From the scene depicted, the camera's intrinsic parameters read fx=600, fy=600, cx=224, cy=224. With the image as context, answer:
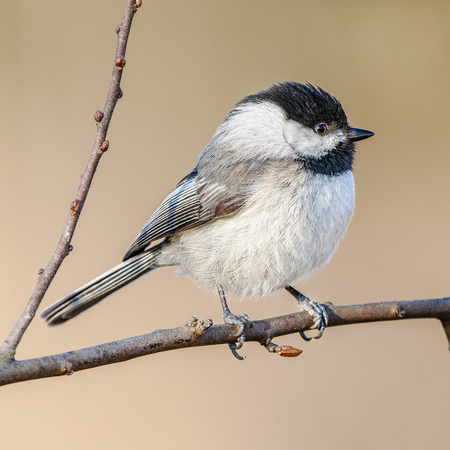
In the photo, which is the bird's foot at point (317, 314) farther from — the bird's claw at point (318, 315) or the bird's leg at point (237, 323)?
the bird's leg at point (237, 323)

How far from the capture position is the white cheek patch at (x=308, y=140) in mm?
1534

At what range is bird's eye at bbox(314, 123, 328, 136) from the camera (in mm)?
1548

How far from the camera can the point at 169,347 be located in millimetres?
964

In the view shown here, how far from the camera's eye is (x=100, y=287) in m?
1.62

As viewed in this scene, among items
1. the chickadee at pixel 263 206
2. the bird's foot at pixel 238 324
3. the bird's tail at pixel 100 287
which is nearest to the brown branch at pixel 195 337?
the bird's foot at pixel 238 324

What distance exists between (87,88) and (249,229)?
123 centimetres

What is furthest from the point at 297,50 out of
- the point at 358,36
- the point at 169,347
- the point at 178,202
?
the point at 169,347

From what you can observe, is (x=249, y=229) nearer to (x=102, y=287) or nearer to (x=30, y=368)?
(x=102, y=287)

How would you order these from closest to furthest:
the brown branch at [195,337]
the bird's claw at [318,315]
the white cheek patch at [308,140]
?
the brown branch at [195,337]
the bird's claw at [318,315]
the white cheek patch at [308,140]

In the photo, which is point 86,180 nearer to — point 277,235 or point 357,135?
point 277,235

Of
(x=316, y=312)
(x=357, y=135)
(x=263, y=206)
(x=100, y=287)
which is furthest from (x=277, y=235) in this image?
(x=100, y=287)

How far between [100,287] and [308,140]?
0.68m

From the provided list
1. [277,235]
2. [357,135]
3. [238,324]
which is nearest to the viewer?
[238,324]

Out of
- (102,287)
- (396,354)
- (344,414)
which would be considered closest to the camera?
(102,287)
